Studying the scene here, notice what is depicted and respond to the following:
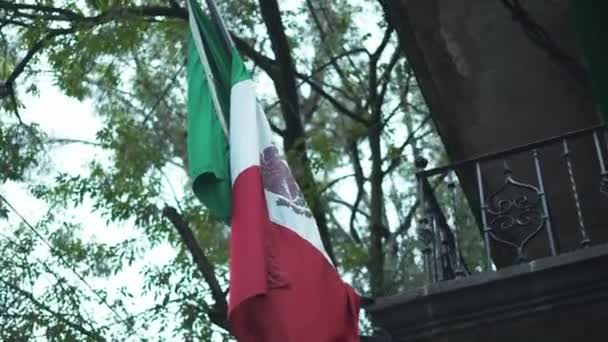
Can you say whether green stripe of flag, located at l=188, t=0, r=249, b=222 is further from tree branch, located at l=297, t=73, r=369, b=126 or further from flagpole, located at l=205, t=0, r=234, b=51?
tree branch, located at l=297, t=73, r=369, b=126

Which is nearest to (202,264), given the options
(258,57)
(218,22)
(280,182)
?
(258,57)

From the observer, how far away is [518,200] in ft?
25.5

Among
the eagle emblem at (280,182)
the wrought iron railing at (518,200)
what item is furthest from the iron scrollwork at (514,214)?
the eagle emblem at (280,182)

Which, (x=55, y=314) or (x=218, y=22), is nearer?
(x=218, y=22)

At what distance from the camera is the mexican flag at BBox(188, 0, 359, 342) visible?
293 inches

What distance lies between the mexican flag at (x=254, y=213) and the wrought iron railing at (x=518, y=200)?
690mm

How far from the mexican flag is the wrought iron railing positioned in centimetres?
69

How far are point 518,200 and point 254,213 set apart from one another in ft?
5.28

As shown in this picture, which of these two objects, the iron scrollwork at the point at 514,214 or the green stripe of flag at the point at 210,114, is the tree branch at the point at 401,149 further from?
the iron scrollwork at the point at 514,214

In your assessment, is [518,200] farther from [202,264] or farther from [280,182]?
[202,264]

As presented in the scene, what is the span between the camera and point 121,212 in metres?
13.7

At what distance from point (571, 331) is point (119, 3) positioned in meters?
6.80

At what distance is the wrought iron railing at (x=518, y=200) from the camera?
7754 millimetres

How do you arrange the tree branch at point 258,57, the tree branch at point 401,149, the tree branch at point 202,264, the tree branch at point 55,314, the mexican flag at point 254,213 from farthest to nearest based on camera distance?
the tree branch at point 401,149 < the tree branch at point 258,57 < the tree branch at point 55,314 < the tree branch at point 202,264 < the mexican flag at point 254,213
